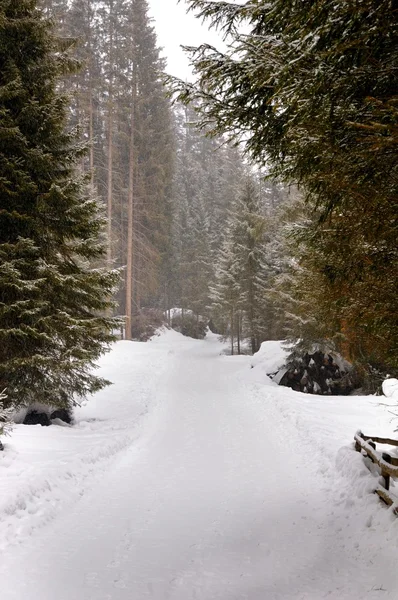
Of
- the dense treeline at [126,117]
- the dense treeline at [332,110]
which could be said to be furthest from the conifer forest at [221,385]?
the dense treeline at [126,117]

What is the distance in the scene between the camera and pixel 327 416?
12.1 metres

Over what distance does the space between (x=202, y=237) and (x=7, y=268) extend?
4246 cm

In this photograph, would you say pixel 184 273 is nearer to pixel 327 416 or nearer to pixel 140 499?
pixel 327 416

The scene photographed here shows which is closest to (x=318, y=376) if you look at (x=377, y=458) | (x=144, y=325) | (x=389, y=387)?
(x=389, y=387)

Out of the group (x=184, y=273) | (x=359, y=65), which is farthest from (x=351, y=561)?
(x=184, y=273)

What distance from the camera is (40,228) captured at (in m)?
9.19

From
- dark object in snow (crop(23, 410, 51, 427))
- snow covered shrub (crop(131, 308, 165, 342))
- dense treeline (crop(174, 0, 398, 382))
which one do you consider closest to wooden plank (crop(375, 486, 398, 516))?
dense treeline (crop(174, 0, 398, 382))

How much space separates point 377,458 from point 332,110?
535cm

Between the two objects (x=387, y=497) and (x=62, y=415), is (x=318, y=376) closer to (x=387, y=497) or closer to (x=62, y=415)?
(x=62, y=415)

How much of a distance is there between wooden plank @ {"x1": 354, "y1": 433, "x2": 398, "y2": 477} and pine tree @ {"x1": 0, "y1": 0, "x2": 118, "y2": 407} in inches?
250

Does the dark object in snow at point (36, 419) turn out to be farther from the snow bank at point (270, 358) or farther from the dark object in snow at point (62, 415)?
the snow bank at point (270, 358)

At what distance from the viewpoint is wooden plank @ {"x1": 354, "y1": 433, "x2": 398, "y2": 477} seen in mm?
5566

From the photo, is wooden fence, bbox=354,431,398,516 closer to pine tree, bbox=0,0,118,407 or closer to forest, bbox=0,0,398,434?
forest, bbox=0,0,398,434

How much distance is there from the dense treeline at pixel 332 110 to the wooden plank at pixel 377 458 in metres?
1.63
